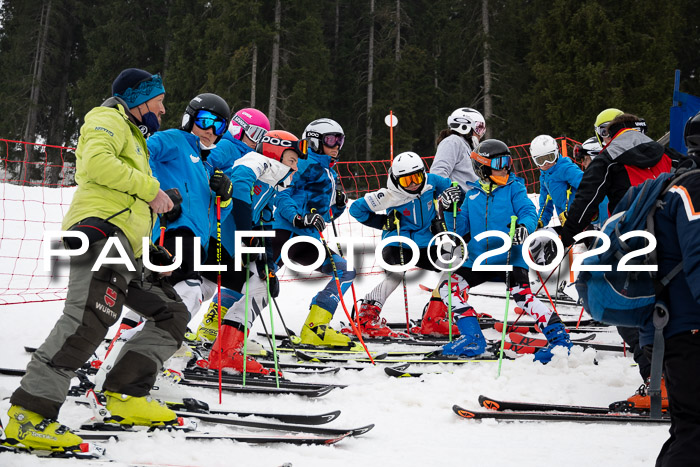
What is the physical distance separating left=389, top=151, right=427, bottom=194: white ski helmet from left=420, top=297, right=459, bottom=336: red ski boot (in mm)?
1370

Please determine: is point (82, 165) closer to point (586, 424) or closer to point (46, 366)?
point (46, 366)

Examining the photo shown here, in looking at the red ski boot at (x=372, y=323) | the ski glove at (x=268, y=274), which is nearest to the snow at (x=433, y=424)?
the ski glove at (x=268, y=274)

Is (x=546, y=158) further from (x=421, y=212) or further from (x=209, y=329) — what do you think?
(x=209, y=329)

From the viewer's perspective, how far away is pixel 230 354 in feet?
16.6

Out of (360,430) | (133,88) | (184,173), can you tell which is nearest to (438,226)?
(184,173)

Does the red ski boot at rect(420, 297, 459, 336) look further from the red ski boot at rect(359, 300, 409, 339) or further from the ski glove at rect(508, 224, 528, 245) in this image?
the ski glove at rect(508, 224, 528, 245)

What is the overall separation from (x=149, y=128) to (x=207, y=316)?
307 cm

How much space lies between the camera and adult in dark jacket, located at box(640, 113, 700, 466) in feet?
7.38

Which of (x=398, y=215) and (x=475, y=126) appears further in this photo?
(x=475, y=126)

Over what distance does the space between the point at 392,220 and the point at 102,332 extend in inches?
175

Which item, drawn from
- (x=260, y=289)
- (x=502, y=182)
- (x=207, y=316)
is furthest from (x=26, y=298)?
(x=502, y=182)

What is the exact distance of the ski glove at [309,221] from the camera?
238 inches

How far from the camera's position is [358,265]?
12.3 meters

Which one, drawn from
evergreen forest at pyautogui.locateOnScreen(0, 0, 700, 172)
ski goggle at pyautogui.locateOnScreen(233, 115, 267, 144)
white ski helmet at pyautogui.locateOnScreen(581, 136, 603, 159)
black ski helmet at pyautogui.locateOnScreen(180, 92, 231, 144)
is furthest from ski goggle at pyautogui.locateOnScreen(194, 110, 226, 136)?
evergreen forest at pyautogui.locateOnScreen(0, 0, 700, 172)
